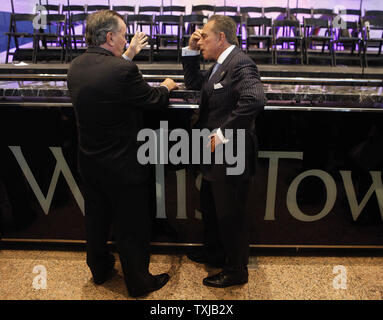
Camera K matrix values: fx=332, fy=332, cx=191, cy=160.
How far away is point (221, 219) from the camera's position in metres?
1.70

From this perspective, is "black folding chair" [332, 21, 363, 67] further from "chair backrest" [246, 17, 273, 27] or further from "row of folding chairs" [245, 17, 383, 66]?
"chair backrest" [246, 17, 273, 27]

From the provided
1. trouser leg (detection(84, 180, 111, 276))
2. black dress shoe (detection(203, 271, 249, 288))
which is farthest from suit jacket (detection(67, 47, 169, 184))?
black dress shoe (detection(203, 271, 249, 288))

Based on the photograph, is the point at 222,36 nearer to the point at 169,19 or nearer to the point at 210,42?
the point at 210,42

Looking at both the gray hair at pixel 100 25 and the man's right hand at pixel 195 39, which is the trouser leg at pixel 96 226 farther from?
the man's right hand at pixel 195 39

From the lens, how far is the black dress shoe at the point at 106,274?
5.89 feet

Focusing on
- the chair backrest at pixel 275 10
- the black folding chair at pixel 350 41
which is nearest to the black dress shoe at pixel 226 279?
the black folding chair at pixel 350 41

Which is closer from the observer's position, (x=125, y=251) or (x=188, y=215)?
(x=125, y=251)

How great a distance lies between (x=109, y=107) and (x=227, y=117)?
1.74ft

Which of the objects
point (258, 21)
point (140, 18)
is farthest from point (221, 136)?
point (140, 18)

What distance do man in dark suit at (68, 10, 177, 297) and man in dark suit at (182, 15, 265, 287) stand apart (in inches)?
8.5

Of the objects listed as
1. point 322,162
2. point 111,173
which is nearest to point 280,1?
point 322,162
